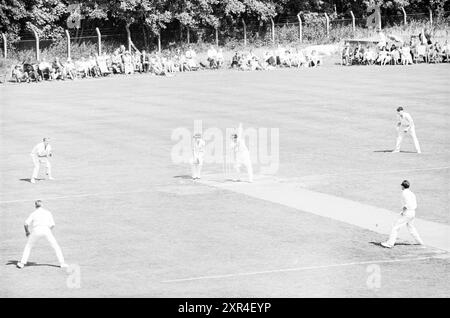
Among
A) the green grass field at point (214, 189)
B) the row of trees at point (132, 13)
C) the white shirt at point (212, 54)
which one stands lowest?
the green grass field at point (214, 189)

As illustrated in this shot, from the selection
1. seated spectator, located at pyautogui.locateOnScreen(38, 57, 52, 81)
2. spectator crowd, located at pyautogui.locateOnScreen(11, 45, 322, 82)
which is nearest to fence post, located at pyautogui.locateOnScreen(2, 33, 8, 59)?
spectator crowd, located at pyautogui.locateOnScreen(11, 45, 322, 82)

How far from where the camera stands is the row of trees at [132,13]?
234ft

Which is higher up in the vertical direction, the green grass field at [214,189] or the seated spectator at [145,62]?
the seated spectator at [145,62]

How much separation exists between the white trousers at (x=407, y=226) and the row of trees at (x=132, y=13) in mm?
51436

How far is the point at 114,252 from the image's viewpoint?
22.5 m

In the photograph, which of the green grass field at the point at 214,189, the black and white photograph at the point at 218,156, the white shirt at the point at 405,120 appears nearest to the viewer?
the green grass field at the point at 214,189

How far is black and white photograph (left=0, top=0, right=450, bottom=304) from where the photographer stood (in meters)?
20.7

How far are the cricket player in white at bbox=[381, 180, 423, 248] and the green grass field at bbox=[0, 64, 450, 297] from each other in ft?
1.00

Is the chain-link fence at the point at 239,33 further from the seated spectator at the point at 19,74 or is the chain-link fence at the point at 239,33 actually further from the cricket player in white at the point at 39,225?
the cricket player in white at the point at 39,225

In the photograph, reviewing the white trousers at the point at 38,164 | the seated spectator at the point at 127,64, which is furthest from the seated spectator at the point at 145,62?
the white trousers at the point at 38,164

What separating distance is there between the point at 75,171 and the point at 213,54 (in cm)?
3473

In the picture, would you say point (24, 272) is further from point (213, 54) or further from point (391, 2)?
point (391, 2)

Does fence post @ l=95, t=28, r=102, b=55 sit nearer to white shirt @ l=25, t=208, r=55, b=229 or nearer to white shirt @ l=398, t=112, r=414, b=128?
white shirt @ l=398, t=112, r=414, b=128

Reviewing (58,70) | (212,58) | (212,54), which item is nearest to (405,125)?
(58,70)
